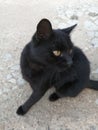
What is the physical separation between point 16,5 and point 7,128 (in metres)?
1.35

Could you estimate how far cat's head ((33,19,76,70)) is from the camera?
2047 mm

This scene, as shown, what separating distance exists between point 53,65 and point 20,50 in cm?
78

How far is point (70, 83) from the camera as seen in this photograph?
7.91ft

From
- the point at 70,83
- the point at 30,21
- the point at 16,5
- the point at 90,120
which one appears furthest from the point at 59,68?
the point at 16,5

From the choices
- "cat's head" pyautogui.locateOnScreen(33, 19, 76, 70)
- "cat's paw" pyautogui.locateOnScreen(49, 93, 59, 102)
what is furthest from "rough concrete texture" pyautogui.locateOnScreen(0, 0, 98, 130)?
Answer: "cat's head" pyautogui.locateOnScreen(33, 19, 76, 70)

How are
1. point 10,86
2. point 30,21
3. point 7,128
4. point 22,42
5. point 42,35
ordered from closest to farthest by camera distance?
point 42,35, point 7,128, point 10,86, point 22,42, point 30,21

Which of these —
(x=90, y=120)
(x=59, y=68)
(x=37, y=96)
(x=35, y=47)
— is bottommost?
(x=90, y=120)

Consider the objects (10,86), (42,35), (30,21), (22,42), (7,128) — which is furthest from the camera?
(30,21)

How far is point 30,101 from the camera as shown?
7.92 ft

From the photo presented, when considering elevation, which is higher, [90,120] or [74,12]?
[74,12]

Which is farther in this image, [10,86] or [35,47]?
[10,86]

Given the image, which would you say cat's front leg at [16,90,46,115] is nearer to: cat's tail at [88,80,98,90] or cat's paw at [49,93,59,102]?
cat's paw at [49,93,59,102]

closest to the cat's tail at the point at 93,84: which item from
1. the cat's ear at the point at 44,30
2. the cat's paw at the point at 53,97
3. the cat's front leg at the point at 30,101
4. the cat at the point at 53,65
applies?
the cat at the point at 53,65

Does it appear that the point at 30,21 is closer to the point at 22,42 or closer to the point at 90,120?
the point at 22,42
